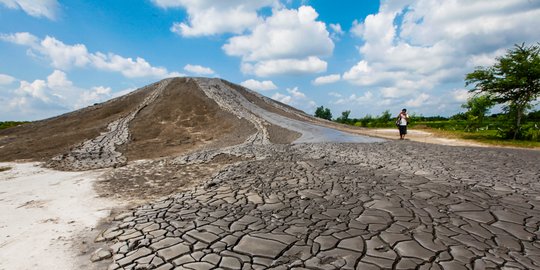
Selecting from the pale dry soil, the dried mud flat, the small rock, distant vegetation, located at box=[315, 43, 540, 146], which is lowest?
the pale dry soil

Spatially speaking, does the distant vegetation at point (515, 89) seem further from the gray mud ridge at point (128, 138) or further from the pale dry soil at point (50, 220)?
the pale dry soil at point (50, 220)

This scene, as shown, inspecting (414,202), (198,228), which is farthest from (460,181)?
(198,228)

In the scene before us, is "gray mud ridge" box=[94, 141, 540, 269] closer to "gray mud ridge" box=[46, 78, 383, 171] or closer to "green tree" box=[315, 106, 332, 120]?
"gray mud ridge" box=[46, 78, 383, 171]

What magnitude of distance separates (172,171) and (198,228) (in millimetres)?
5291

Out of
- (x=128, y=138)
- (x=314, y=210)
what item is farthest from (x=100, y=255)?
(x=128, y=138)

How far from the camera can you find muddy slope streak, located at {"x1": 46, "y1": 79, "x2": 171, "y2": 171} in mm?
11719

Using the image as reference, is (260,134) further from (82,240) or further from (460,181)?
(82,240)

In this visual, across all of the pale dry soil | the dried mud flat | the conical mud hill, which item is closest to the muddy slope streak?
the conical mud hill

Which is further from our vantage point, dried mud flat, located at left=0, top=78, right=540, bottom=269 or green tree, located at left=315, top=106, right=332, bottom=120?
green tree, located at left=315, top=106, right=332, bottom=120

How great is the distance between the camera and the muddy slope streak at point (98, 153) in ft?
38.4

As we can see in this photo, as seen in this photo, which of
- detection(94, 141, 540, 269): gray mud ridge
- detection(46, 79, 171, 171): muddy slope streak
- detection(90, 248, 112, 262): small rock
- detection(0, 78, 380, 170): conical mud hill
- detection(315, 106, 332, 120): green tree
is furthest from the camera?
detection(315, 106, 332, 120): green tree

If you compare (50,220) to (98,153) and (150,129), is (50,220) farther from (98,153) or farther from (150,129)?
(150,129)

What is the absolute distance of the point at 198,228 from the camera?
15.1ft

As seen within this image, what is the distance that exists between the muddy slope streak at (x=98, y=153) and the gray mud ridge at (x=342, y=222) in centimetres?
709
